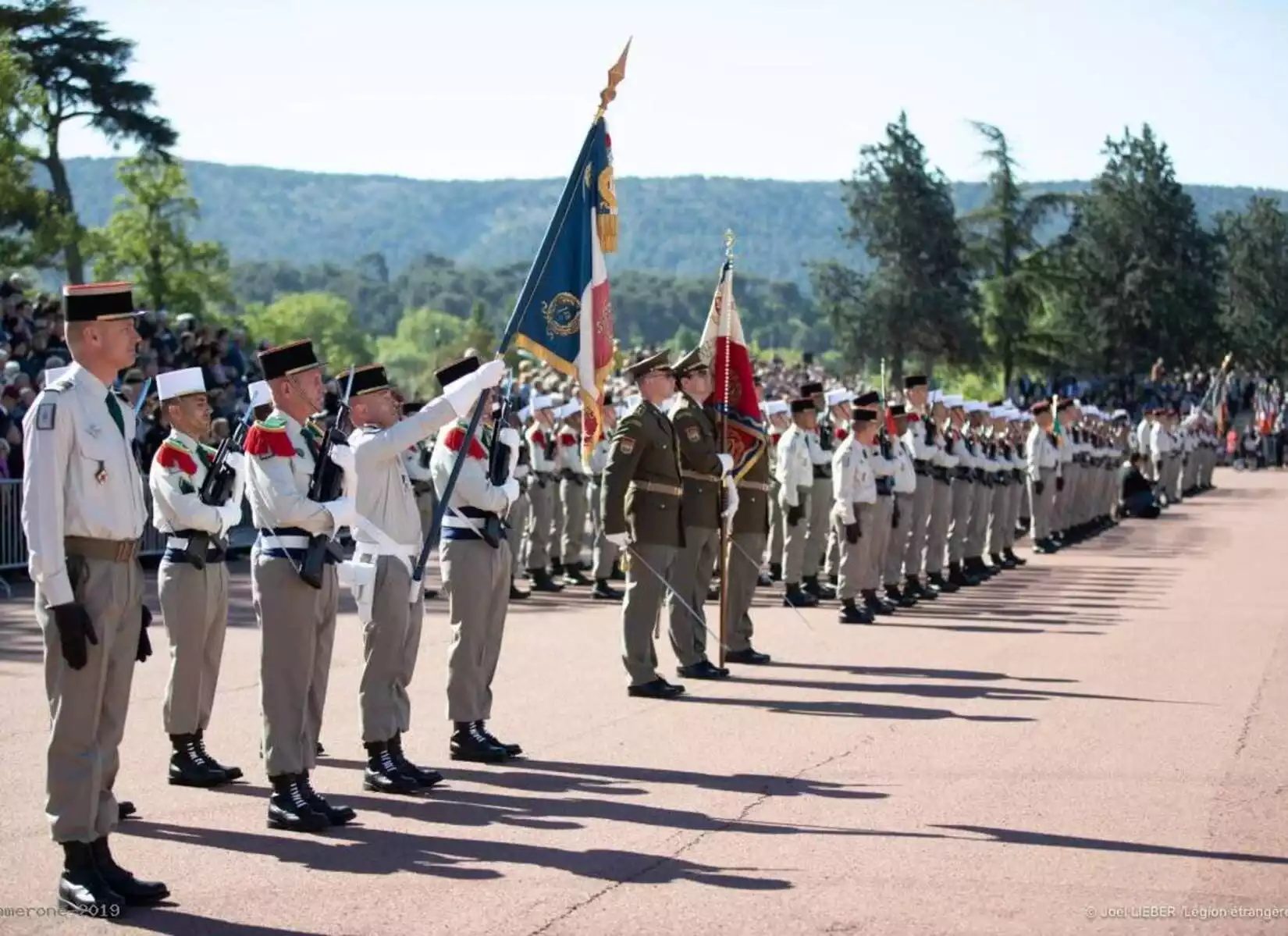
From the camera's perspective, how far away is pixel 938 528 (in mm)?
19594

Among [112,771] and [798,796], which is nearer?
[112,771]

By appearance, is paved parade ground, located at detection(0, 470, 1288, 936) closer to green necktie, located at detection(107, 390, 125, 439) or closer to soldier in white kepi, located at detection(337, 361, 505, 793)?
soldier in white kepi, located at detection(337, 361, 505, 793)

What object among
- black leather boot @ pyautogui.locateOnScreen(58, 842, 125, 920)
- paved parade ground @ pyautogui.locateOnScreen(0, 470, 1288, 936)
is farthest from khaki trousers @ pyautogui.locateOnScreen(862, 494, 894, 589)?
black leather boot @ pyautogui.locateOnScreen(58, 842, 125, 920)

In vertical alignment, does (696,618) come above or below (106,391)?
below

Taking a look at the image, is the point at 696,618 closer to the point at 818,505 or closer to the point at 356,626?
the point at 356,626

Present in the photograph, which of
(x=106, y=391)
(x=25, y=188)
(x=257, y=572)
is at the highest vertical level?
(x=25, y=188)

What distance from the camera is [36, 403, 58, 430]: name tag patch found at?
6.35m

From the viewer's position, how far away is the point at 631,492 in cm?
1199

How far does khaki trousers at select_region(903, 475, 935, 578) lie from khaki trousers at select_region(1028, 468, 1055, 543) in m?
7.87

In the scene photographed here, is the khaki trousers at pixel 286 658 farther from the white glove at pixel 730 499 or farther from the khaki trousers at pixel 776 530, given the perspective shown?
the khaki trousers at pixel 776 530

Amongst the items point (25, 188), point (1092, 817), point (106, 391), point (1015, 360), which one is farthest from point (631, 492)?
point (1015, 360)

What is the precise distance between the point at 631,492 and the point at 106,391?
5.74 meters

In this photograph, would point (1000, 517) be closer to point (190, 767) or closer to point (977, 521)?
point (977, 521)

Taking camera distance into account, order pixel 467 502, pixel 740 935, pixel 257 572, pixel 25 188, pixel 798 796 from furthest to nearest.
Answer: pixel 25 188, pixel 467 502, pixel 798 796, pixel 257 572, pixel 740 935
